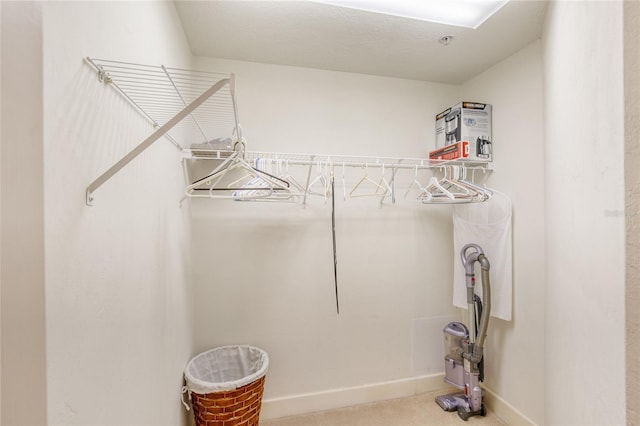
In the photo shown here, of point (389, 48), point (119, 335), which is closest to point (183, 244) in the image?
point (119, 335)

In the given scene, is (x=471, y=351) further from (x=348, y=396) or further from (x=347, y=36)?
(x=347, y=36)

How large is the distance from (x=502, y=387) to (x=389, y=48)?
240 centimetres

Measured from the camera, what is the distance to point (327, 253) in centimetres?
209

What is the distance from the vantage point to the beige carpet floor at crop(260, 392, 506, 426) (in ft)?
6.11

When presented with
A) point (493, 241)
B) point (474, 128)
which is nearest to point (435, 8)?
point (474, 128)

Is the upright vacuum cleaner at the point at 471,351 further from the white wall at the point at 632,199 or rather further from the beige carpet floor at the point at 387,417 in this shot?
the white wall at the point at 632,199

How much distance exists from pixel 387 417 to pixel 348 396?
291mm

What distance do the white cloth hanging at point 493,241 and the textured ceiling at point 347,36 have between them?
3.17 feet

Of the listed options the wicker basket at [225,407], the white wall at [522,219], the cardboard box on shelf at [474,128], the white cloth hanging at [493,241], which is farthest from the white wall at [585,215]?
the wicker basket at [225,407]

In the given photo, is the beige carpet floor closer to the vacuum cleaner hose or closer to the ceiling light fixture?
the vacuum cleaner hose

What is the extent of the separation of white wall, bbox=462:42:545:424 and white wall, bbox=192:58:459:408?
1.41ft

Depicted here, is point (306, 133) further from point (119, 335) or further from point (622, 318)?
point (622, 318)

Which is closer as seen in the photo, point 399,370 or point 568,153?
point 568,153

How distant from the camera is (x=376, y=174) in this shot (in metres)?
2.16
